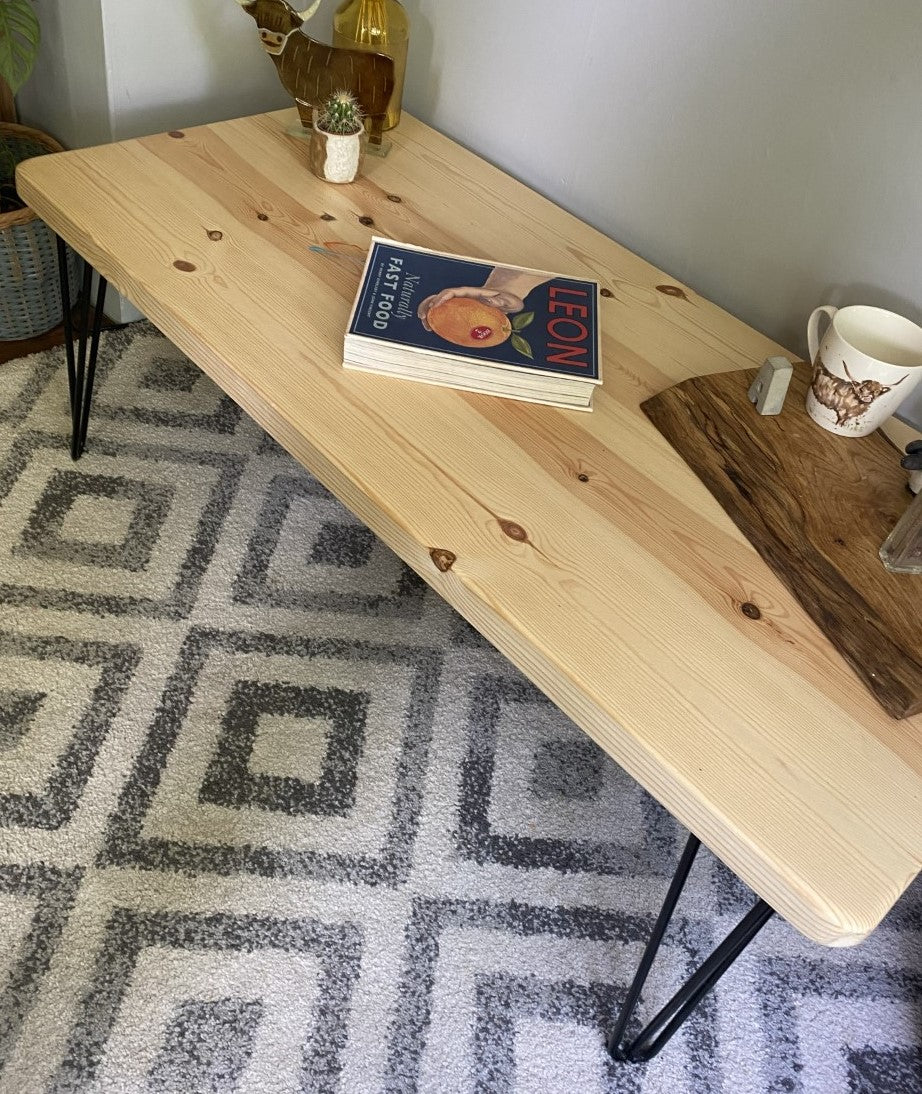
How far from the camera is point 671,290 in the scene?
1.16 metres

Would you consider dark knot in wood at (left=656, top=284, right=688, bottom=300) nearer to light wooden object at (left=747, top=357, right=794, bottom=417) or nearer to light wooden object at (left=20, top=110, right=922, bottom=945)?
light wooden object at (left=20, top=110, right=922, bottom=945)

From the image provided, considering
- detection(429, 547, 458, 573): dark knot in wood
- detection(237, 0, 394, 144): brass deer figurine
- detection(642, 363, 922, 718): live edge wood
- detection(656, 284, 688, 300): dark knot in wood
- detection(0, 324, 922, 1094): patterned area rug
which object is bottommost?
detection(0, 324, 922, 1094): patterned area rug

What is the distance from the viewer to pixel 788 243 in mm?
1096

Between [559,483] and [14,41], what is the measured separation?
1.04m

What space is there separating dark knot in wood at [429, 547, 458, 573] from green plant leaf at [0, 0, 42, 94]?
1000 millimetres

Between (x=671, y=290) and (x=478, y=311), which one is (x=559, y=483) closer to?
(x=478, y=311)

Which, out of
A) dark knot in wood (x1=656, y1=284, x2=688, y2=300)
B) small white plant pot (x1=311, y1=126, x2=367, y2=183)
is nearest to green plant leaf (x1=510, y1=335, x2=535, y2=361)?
dark knot in wood (x1=656, y1=284, x2=688, y2=300)

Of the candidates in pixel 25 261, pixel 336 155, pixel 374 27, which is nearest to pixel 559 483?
pixel 336 155

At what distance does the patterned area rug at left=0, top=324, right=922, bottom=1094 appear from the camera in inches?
36.8

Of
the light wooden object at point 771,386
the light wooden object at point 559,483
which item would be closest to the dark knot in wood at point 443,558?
the light wooden object at point 559,483

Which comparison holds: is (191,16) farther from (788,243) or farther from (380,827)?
(380,827)

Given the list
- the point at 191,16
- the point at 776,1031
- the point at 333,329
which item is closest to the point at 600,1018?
the point at 776,1031

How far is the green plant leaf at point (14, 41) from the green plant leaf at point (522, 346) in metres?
0.84

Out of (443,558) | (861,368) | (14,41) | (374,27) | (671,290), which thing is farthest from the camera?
(14,41)
